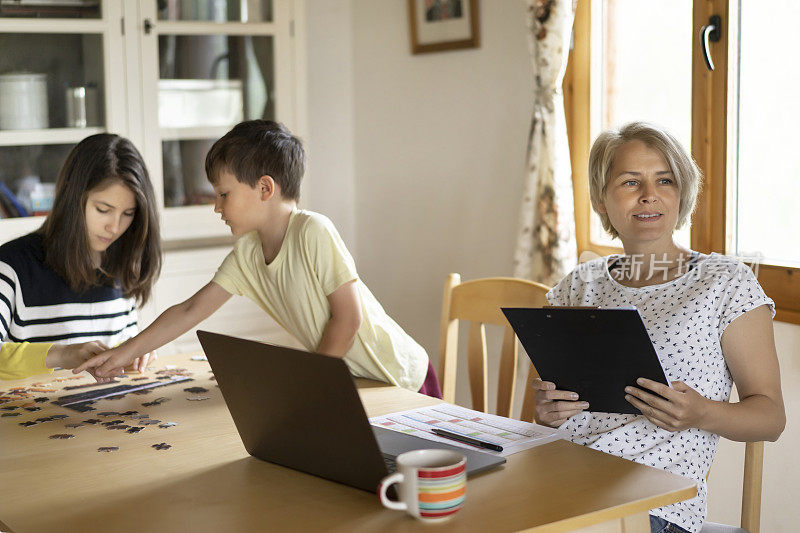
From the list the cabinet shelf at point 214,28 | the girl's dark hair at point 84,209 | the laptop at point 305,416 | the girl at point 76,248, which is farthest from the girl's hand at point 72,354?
the cabinet shelf at point 214,28

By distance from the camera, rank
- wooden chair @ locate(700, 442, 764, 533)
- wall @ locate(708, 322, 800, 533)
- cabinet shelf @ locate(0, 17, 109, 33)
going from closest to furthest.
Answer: wooden chair @ locate(700, 442, 764, 533)
wall @ locate(708, 322, 800, 533)
cabinet shelf @ locate(0, 17, 109, 33)

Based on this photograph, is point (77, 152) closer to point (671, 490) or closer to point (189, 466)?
point (189, 466)

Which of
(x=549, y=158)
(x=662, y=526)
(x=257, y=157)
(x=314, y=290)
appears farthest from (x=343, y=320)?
(x=549, y=158)

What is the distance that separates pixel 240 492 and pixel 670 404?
70cm

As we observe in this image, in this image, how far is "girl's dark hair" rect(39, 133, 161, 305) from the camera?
230 centimetres

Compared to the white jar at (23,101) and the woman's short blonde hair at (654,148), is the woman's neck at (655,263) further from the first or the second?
the white jar at (23,101)

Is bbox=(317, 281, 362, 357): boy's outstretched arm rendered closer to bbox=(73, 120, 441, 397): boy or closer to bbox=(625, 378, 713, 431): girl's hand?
bbox=(73, 120, 441, 397): boy

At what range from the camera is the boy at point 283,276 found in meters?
2.06

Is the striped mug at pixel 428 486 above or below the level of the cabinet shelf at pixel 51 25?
below

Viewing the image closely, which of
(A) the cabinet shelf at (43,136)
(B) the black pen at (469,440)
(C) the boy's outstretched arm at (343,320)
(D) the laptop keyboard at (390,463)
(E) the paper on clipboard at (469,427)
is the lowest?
(E) the paper on clipboard at (469,427)

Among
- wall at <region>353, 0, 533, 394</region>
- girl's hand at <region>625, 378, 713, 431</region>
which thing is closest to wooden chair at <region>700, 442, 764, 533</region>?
girl's hand at <region>625, 378, 713, 431</region>

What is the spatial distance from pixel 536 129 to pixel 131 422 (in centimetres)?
168

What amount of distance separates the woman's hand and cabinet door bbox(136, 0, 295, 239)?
6.68 feet

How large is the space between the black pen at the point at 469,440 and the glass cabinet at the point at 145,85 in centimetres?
206
